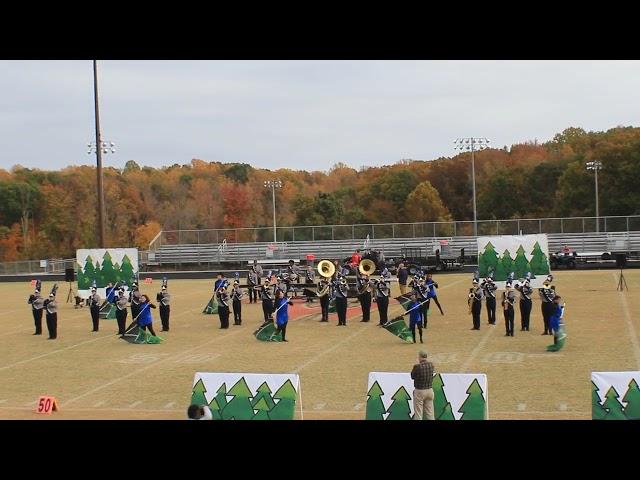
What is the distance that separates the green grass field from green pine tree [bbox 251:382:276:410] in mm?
1343

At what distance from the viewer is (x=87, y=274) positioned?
78.1ft

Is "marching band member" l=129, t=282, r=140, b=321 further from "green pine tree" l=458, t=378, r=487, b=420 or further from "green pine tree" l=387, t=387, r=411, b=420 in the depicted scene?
"green pine tree" l=458, t=378, r=487, b=420

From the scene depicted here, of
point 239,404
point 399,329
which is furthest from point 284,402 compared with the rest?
point 399,329

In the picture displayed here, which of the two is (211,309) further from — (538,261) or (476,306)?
(538,261)

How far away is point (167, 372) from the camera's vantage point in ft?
46.4

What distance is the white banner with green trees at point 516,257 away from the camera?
22.5 metres

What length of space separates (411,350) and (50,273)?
3718cm

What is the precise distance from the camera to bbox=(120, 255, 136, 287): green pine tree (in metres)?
23.0

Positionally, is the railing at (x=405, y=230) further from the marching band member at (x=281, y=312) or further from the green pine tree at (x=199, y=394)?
the green pine tree at (x=199, y=394)

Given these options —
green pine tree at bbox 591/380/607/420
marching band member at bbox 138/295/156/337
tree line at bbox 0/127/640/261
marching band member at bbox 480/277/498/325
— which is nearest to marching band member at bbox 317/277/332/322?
marching band member at bbox 480/277/498/325
